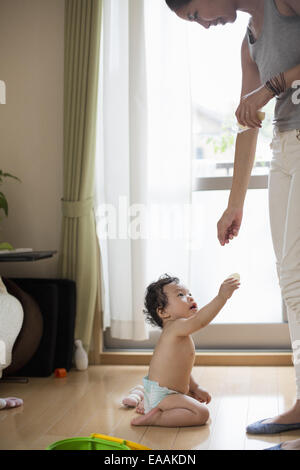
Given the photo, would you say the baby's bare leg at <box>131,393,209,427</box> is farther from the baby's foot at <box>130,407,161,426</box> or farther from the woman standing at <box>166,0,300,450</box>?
the woman standing at <box>166,0,300,450</box>

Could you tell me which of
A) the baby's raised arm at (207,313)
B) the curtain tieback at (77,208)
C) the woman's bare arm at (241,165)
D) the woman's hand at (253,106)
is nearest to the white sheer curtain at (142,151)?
the curtain tieback at (77,208)

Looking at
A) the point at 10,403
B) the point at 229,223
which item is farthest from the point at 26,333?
the point at 229,223

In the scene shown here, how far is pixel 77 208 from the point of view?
10.2ft

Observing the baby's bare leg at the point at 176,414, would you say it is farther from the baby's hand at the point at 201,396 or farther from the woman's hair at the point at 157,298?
the woman's hair at the point at 157,298

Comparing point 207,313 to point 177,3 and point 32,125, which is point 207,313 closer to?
point 177,3

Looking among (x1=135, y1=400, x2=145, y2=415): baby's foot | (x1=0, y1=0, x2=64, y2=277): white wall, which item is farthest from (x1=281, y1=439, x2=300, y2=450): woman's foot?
(x1=0, y1=0, x2=64, y2=277): white wall

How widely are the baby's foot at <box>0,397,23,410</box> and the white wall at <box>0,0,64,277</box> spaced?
89 cm

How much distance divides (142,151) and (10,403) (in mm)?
1317

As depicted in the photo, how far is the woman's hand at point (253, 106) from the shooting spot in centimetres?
174

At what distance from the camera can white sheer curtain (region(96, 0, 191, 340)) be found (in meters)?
3.04

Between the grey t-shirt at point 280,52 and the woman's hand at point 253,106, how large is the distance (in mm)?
111

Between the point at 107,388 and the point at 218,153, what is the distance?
1270 millimetres
